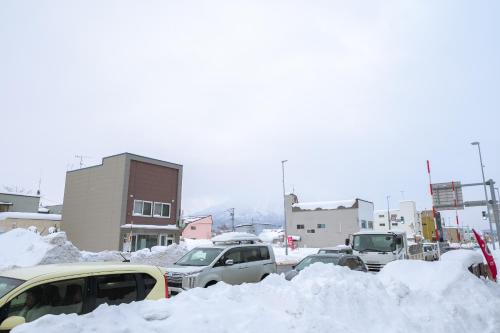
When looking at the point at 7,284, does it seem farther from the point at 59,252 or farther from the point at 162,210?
the point at 162,210

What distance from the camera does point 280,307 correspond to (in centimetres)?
578

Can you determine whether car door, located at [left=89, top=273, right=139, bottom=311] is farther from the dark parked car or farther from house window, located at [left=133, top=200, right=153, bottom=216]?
house window, located at [left=133, top=200, right=153, bottom=216]

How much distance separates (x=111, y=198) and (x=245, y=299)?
2840cm

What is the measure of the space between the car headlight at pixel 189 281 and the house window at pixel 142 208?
2173 centimetres

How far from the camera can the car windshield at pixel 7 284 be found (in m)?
4.70

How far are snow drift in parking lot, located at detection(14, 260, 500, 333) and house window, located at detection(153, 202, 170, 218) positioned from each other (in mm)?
26667

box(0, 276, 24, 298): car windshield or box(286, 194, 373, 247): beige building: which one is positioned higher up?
box(286, 194, 373, 247): beige building

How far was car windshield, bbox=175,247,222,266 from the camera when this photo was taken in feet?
40.7

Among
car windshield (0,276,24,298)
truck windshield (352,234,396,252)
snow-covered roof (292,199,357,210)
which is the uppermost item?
snow-covered roof (292,199,357,210)

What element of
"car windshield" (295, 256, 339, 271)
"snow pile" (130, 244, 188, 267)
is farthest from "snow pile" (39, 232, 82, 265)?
"car windshield" (295, 256, 339, 271)

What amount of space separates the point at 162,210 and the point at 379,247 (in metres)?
21.0

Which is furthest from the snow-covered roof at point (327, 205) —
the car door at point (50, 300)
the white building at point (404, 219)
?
the car door at point (50, 300)

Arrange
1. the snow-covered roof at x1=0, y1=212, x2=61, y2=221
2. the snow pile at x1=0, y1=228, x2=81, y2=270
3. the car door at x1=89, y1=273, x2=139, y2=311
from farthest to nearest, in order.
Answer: the snow-covered roof at x1=0, y1=212, x2=61, y2=221
the snow pile at x1=0, y1=228, x2=81, y2=270
the car door at x1=89, y1=273, x2=139, y2=311

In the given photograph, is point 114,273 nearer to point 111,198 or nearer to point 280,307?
point 280,307
